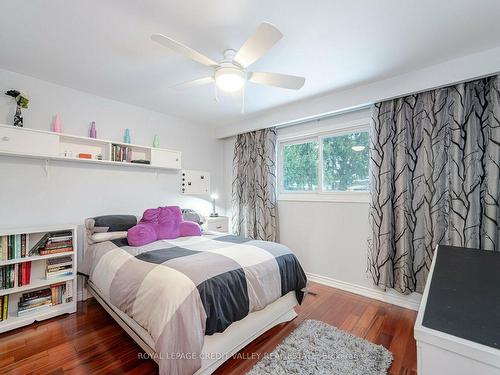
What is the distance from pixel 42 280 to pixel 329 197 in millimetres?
3303

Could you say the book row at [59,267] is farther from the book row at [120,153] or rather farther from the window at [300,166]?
the window at [300,166]

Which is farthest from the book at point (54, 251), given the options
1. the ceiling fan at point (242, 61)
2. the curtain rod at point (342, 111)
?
the curtain rod at point (342, 111)

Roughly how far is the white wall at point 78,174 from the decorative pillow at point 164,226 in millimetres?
663

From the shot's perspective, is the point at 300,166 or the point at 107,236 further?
the point at 300,166

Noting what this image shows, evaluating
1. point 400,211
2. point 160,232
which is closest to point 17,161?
point 160,232

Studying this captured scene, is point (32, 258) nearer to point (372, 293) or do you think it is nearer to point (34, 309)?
point (34, 309)

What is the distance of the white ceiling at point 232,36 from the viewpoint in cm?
150

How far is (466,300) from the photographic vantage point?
883mm

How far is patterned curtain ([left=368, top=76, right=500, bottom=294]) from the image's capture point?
2045 mm

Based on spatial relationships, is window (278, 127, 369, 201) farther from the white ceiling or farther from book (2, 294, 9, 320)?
book (2, 294, 9, 320)

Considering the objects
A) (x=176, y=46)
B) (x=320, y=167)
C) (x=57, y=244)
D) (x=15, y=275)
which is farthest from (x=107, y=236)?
(x=320, y=167)

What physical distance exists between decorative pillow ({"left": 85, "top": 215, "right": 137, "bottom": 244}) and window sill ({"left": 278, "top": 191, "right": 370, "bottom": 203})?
2.19m

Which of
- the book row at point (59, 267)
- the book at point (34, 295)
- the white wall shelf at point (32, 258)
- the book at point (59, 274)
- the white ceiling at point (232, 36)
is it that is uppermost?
the white ceiling at point (232, 36)

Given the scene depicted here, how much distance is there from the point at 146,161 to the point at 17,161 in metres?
1.23
